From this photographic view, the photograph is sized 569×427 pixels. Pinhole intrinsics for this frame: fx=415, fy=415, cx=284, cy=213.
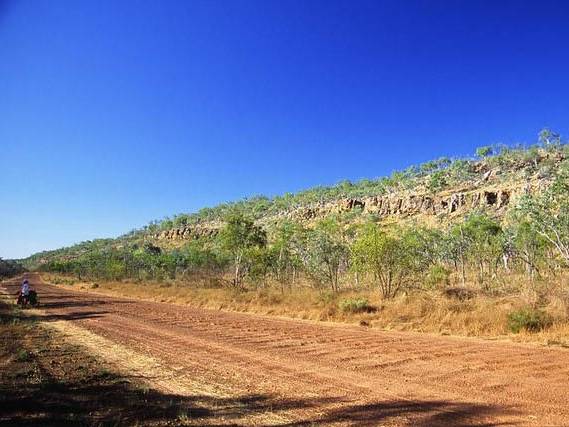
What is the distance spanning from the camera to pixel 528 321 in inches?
420

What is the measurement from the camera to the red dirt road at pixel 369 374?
210 inches

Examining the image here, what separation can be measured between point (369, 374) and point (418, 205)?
284 ft

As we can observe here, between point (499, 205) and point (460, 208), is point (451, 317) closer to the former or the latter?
point (499, 205)

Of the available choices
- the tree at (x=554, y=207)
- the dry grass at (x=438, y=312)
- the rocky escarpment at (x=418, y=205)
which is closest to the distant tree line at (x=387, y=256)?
the tree at (x=554, y=207)

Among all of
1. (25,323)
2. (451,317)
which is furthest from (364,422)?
(25,323)

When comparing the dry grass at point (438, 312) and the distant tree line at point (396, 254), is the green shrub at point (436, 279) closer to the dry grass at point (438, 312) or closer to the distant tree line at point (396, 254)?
the distant tree line at point (396, 254)

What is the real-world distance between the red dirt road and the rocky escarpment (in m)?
52.4

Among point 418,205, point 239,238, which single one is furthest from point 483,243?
point 418,205

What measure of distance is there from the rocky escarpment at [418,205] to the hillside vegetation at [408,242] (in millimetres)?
319

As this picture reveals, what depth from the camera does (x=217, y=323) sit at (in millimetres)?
14844

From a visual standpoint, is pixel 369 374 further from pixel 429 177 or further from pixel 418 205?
pixel 429 177

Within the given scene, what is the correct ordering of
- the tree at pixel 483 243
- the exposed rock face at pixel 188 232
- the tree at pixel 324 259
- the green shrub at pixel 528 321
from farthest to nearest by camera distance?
the exposed rock face at pixel 188 232, the tree at pixel 483 243, the tree at pixel 324 259, the green shrub at pixel 528 321

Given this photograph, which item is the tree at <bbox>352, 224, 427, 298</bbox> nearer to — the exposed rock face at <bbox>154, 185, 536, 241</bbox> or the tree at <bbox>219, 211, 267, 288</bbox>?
the tree at <bbox>219, 211, 267, 288</bbox>

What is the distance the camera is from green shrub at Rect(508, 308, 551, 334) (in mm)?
10648
